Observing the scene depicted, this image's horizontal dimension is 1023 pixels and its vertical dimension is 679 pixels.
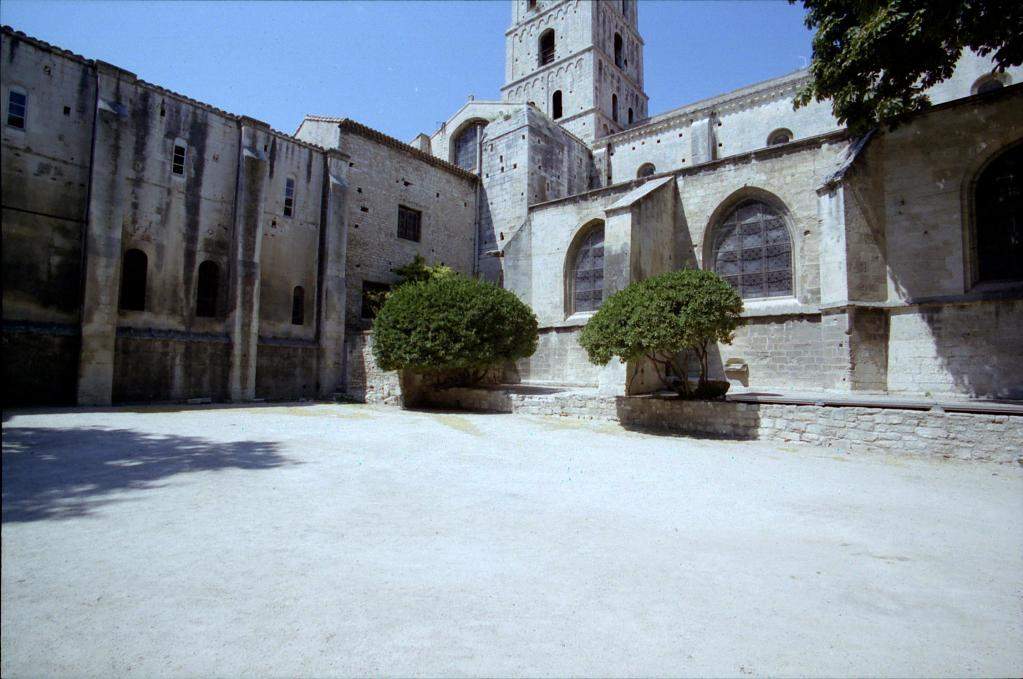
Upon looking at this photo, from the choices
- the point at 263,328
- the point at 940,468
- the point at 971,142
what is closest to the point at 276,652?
the point at 940,468

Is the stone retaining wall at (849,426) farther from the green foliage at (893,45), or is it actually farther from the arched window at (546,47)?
the arched window at (546,47)

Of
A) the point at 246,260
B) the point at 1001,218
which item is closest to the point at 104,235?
the point at 246,260

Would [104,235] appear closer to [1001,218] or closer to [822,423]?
[822,423]

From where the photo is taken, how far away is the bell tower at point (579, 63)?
31797 millimetres

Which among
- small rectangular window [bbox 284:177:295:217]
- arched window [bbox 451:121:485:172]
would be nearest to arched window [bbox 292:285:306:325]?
small rectangular window [bbox 284:177:295:217]

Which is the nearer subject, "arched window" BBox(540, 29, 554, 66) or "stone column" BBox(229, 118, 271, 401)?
"stone column" BBox(229, 118, 271, 401)

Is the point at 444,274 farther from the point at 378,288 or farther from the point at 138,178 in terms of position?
the point at 138,178

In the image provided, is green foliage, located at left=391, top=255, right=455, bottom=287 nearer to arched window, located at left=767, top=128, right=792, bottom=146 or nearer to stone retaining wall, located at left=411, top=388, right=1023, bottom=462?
stone retaining wall, located at left=411, top=388, right=1023, bottom=462

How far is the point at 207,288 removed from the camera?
1628cm

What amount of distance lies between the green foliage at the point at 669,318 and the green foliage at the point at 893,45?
570 centimetres

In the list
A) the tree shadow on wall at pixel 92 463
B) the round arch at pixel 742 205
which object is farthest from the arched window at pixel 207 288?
the round arch at pixel 742 205

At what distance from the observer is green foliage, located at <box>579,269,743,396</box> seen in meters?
10.4

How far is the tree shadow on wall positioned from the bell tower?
93.7 ft

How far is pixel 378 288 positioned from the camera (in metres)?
20.4
